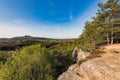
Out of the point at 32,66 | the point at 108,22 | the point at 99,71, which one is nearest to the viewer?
the point at 99,71

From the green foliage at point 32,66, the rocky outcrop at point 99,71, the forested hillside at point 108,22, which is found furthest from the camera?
the forested hillside at point 108,22

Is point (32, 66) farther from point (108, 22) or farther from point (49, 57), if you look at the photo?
point (108, 22)

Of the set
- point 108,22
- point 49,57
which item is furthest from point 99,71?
point 108,22

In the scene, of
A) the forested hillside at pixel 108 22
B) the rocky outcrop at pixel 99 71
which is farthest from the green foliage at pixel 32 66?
the rocky outcrop at pixel 99 71

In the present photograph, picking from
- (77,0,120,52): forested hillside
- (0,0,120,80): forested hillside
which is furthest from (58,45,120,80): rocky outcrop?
(77,0,120,52): forested hillside

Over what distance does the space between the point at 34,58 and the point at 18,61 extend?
15.6 ft

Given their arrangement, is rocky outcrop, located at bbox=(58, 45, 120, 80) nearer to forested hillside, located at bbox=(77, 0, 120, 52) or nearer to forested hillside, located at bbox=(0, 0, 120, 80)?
forested hillside, located at bbox=(0, 0, 120, 80)

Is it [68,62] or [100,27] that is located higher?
[100,27]

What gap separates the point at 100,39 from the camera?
6894 centimetres

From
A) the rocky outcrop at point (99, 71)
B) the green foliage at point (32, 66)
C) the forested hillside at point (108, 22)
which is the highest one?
the forested hillside at point (108, 22)

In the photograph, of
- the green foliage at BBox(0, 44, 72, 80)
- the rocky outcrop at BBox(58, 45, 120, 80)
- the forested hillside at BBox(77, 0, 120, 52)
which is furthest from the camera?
the forested hillside at BBox(77, 0, 120, 52)

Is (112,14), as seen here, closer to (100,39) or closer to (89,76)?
(100,39)

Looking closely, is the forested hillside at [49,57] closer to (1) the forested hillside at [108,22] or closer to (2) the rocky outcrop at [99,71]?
(1) the forested hillside at [108,22]

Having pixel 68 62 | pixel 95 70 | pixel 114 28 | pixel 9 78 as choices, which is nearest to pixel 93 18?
pixel 114 28
